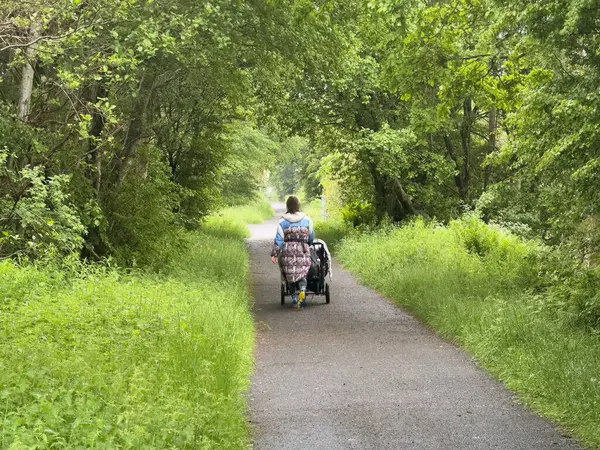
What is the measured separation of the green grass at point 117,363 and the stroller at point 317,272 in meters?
→ 2.66

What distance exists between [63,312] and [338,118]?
19.1 m

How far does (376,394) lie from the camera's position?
7.76m

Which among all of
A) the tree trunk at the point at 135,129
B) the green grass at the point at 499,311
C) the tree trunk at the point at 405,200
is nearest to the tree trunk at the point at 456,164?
the tree trunk at the point at 405,200

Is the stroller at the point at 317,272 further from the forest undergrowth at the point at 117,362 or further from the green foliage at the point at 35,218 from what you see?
the green foliage at the point at 35,218

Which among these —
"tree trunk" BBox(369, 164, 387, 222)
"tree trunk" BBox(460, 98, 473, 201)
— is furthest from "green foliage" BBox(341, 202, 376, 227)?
"tree trunk" BBox(460, 98, 473, 201)

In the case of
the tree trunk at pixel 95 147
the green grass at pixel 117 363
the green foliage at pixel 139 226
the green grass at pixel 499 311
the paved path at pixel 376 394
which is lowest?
the paved path at pixel 376 394

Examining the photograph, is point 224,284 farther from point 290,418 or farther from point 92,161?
point 290,418

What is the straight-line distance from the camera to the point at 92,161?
14250 mm

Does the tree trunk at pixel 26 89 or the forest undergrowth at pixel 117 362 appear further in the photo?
the tree trunk at pixel 26 89

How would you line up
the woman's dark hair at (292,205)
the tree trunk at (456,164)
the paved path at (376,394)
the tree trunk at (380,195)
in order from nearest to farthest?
1. the paved path at (376,394)
2. the woman's dark hair at (292,205)
3. the tree trunk at (456,164)
4. the tree trunk at (380,195)

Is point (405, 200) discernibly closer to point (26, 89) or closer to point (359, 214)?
point (359, 214)

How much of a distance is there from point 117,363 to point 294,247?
24.4 ft

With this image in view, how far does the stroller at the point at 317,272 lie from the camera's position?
14102 millimetres

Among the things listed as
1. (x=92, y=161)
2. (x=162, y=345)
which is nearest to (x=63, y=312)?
(x=162, y=345)
